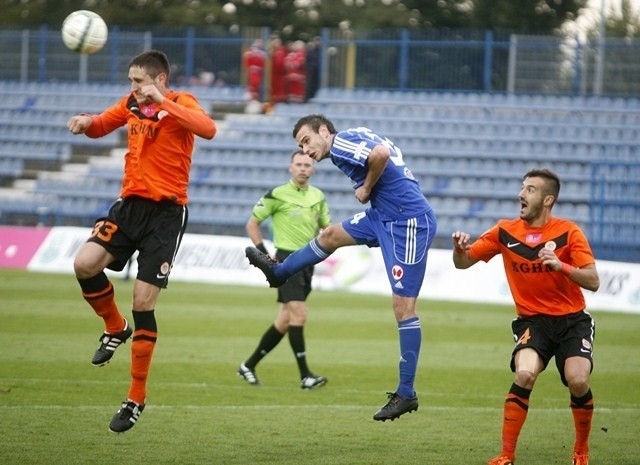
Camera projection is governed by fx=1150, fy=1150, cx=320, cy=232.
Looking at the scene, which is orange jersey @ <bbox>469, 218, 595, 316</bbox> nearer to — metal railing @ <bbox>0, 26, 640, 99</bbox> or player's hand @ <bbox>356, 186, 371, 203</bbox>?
player's hand @ <bbox>356, 186, 371, 203</bbox>

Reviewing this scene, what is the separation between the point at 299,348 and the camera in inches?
465

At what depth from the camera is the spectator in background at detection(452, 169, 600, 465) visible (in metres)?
7.82

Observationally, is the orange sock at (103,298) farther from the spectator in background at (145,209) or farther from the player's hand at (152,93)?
the player's hand at (152,93)

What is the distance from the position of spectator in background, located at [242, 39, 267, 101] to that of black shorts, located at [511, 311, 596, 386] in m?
22.5

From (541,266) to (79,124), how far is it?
355 centimetres

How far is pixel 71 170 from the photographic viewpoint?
30.0m

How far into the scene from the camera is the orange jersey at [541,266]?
7918 millimetres

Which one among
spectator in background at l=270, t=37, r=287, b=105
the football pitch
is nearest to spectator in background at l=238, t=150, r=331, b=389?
the football pitch

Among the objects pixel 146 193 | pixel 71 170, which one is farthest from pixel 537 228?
pixel 71 170

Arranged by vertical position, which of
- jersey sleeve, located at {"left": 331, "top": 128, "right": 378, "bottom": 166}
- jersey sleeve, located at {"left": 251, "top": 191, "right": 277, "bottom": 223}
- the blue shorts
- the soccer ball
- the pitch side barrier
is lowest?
the pitch side barrier

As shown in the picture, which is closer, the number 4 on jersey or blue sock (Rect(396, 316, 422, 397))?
the number 4 on jersey

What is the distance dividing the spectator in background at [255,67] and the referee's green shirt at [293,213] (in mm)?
18001

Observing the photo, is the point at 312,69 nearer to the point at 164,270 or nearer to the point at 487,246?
the point at 164,270

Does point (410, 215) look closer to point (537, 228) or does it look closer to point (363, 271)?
point (537, 228)
